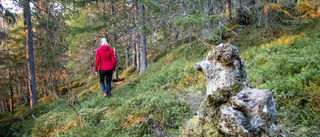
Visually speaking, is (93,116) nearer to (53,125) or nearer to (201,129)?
(53,125)

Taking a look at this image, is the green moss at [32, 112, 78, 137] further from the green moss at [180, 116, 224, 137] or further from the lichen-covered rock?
the lichen-covered rock

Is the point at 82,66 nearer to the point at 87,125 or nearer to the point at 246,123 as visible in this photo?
the point at 87,125

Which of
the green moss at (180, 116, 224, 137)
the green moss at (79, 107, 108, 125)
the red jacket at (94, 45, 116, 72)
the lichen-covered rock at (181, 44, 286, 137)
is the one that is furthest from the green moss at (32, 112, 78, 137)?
the lichen-covered rock at (181, 44, 286, 137)

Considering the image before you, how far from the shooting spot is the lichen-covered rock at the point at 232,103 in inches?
63.6

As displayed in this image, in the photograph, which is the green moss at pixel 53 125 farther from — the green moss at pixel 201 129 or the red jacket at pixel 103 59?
the green moss at pixel 201 129

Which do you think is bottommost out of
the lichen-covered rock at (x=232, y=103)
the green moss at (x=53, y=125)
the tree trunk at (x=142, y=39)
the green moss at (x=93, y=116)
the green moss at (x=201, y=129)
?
the green moss at (x=53, y=125)

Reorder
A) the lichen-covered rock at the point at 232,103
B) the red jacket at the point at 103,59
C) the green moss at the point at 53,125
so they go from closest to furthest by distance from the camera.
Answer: the lichen-covered rock at the point at 232,103
the green moss at the point at 53,125
the red jacket at the point at 103,59

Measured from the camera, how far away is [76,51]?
12.2 m

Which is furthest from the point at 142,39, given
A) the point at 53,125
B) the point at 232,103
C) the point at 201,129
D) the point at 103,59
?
the point at 232,103

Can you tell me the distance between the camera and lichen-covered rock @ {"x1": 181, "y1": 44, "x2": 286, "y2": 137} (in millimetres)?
1614

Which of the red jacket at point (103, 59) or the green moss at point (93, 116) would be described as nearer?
the green moss at point (93, 116)

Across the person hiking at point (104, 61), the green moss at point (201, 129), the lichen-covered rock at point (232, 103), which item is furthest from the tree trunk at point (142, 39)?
the green moss at point (201, 129)

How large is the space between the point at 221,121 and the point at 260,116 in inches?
15.5

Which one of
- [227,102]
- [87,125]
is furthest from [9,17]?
[227,102]
